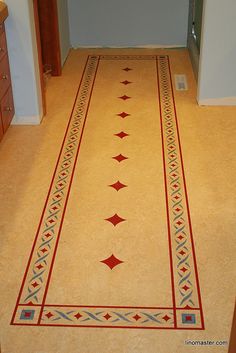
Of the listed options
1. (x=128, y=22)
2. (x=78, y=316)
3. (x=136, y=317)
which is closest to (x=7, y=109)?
(x=78, y=316)

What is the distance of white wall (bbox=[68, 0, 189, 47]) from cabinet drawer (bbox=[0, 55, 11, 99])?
231 centimetres

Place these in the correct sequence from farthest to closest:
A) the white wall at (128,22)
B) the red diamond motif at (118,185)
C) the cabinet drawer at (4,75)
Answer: the white wall at (128,22)
the cabinet drawer at (4,75)
the red diamond motif at (118,185)

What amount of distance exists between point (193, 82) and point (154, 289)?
3209 millimetres

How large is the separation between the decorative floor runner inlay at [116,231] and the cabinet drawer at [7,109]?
51 cm

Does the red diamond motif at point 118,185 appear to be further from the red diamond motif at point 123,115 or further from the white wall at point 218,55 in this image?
the white wall at point 218,55

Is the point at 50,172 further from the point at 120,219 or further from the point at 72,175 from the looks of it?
the point at 120,219

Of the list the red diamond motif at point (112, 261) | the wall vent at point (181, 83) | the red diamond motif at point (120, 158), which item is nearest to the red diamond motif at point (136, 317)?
the red diamond motif at point (112, 261)

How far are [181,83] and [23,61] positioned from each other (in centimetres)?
179

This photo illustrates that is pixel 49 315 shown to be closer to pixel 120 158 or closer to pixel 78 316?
pixel 78 316

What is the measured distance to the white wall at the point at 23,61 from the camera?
4402mm

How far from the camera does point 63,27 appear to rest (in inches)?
245

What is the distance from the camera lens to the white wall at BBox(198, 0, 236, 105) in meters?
4.70

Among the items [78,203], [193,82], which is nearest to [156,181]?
[78,203]

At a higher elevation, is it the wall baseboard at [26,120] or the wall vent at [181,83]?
the wall vent at [181,83]
